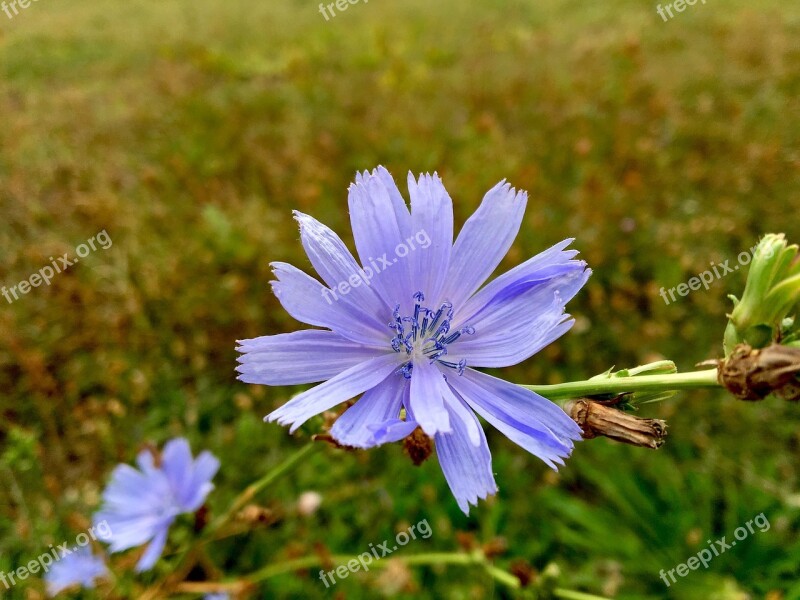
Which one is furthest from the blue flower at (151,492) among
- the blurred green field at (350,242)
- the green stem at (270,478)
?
the green stem at (270,478)

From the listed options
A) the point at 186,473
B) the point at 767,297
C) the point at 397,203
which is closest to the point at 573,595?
the point at 767,297

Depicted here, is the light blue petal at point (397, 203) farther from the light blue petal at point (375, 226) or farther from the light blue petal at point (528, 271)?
the light blue petal at point (528, 271)

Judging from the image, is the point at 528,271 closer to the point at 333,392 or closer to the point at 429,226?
the point at 429,226

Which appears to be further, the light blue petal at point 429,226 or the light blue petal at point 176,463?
the light blue petal at point 176,463

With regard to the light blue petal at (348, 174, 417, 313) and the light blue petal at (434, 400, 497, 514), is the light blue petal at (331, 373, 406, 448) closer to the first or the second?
the light blue petal at (434, 400, 497, 514)

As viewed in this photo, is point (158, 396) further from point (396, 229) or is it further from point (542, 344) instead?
point (542, 344)

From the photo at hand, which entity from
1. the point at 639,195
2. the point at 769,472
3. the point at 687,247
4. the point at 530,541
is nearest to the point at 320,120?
the point at 639,195
